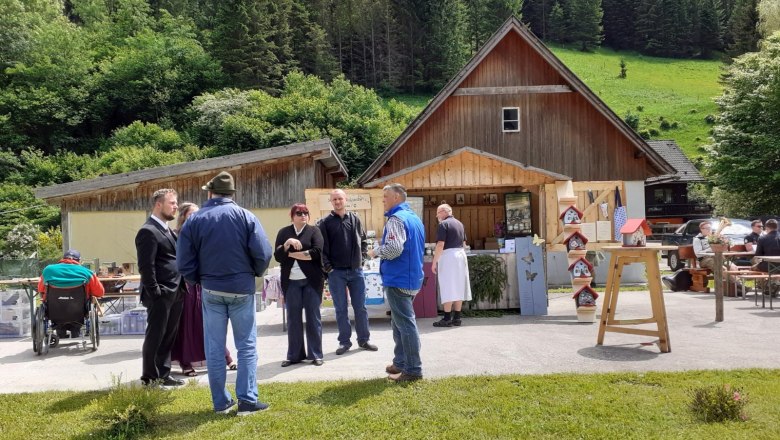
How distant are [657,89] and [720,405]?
65973 mm

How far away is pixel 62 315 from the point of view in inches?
314

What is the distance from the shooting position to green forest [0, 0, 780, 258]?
35.5 meters

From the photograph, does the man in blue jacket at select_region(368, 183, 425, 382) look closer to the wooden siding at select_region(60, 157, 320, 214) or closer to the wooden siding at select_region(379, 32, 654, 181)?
the wooden siding at select_region(60, 157, 320, 214)

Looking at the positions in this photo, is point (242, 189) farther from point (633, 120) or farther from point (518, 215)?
point (633, 120)

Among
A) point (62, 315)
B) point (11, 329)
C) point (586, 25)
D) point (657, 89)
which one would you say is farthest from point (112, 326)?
point (586, 25)

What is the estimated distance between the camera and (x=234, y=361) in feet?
24.8

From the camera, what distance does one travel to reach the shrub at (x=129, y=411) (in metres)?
4.77

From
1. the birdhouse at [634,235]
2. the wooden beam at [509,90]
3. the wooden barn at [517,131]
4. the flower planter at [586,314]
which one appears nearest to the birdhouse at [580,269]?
the flower planter at [586,314]

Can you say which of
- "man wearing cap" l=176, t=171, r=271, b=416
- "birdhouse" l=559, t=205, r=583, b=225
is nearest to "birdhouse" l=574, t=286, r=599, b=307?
"birdhouse" l=559, t=205, r=583, b=225

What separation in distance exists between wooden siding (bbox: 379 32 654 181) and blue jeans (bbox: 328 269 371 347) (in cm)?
972

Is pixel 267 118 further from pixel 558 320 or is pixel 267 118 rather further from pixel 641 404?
pixel 641 404

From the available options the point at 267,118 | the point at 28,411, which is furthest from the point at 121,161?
the point at 28,411

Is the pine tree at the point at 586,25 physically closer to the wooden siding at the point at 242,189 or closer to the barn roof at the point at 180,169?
the wooden siding at the point at 242,189

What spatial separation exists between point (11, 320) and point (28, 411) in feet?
16.8
